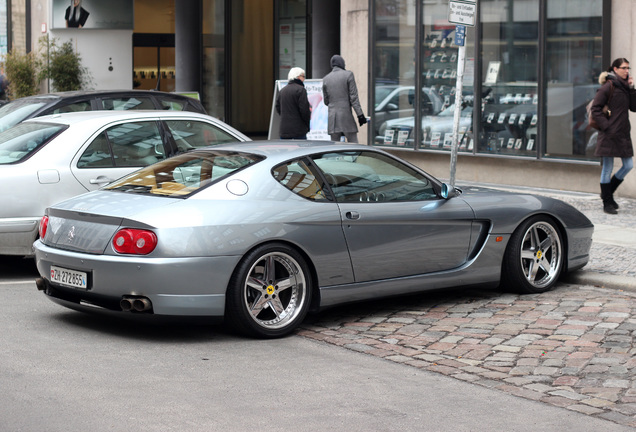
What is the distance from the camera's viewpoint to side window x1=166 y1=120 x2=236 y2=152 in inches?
396

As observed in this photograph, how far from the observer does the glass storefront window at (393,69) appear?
58.9ft

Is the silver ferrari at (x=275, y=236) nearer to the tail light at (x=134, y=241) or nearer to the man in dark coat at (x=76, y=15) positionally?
the tail light at (x=134, y=241)

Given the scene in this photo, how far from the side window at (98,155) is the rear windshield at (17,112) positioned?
2.27 m

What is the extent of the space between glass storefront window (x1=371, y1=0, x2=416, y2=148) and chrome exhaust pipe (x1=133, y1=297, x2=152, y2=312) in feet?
38.4

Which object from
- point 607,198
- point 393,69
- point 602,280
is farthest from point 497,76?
point 602,280

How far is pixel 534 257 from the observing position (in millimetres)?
8641

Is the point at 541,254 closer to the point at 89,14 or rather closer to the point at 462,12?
the point at 462,12

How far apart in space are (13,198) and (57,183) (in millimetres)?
414

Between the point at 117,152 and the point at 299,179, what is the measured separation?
2.78 meters

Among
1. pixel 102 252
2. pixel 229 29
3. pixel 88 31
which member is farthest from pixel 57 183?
pixel 88 31

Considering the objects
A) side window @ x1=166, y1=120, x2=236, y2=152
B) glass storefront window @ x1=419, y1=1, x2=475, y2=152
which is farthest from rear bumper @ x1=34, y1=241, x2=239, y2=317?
glass storefront window @ x1=419, y1=1, x2=475, y2=152

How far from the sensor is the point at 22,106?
1179 centimetres

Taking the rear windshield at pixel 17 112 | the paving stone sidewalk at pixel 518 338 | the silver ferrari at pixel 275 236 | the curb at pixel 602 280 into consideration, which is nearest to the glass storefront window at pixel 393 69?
the rear windshield at pixel 17 112

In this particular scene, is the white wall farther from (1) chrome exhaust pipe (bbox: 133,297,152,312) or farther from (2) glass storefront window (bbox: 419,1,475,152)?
(1) chrome exhaust pipe (bbox: 133,297,152,312)
